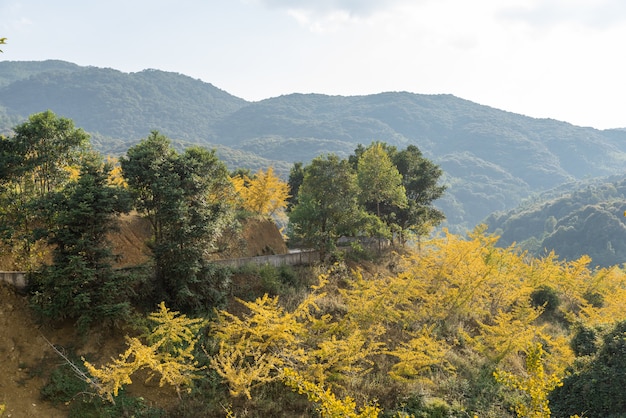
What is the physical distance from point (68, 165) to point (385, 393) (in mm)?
18384

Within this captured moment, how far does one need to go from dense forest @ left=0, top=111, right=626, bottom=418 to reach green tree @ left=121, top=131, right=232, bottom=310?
2.5 inches

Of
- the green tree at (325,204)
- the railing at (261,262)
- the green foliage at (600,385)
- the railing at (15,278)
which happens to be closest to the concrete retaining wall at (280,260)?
the railing at (261,262)

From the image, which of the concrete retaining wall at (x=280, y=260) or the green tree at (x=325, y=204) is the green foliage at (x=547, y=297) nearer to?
the green tree at (x=325, y=204)

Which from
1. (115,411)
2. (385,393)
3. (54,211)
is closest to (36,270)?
(54,211)

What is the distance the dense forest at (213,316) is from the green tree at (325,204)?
0.42 meters

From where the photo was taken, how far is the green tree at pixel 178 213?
1756 cm

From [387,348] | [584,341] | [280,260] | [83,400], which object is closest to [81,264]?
[83,400]

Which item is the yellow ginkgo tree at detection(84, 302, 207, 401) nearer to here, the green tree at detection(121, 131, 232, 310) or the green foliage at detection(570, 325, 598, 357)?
the green tree at detection(121, 131, 232, 310)

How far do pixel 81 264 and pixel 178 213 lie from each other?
13.8ft

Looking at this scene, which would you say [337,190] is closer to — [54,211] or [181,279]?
[181,279]

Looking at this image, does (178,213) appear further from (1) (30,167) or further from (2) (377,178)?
(2) (377,178)

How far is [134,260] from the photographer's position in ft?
70.3

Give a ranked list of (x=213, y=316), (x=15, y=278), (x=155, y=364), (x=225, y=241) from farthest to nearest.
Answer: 1. (x=225, y=241)
2. (x=213, y=316)
3. (x=15, y=278)
4. (x=155, y=364)

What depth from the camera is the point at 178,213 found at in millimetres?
17469
